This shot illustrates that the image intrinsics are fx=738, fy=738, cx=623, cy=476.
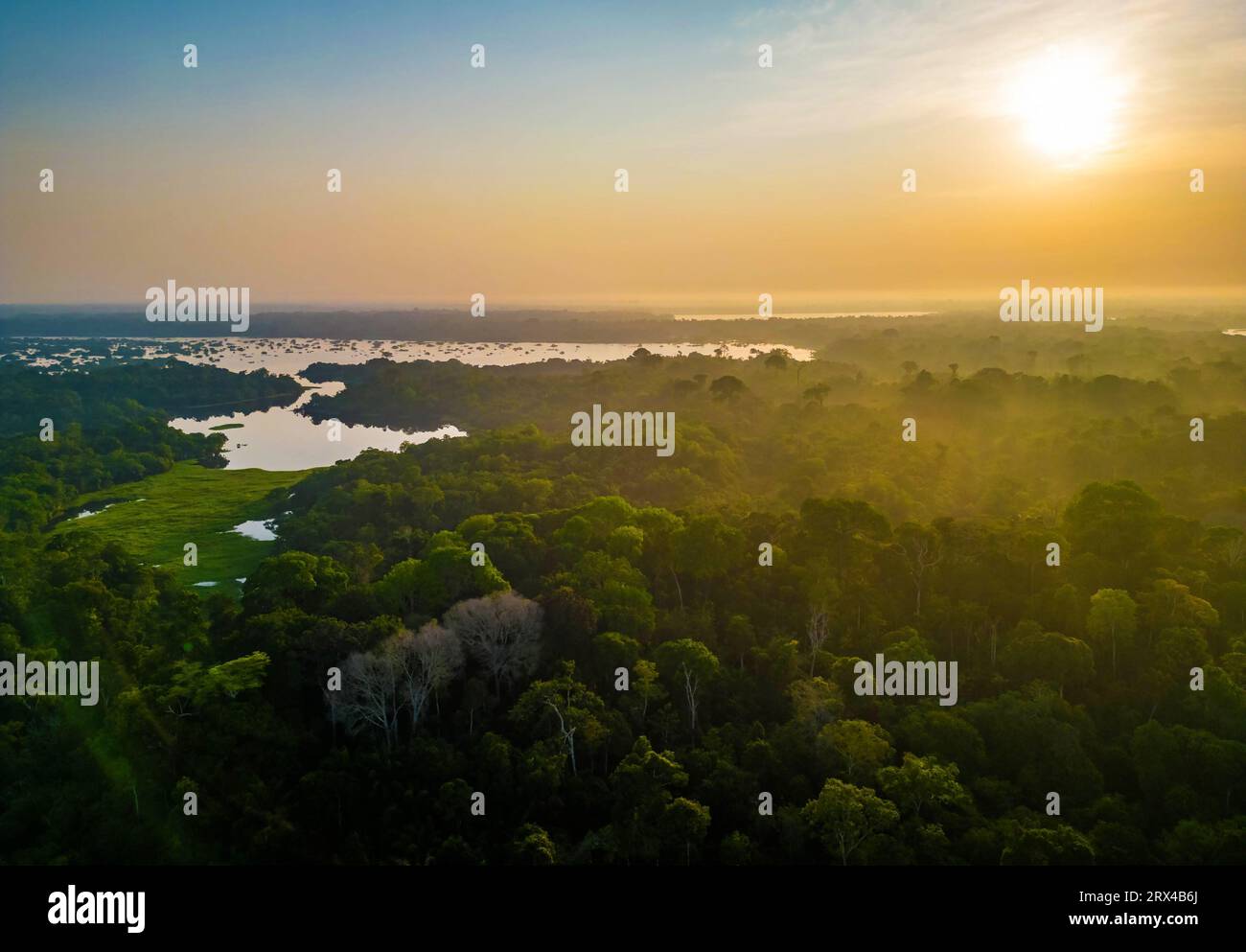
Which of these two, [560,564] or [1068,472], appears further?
[1068,472]

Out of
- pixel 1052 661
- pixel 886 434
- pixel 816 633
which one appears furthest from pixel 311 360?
pixel 1052 661

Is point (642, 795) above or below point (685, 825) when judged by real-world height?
above

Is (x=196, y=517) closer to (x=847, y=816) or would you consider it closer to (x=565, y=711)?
(x=565, y=711)

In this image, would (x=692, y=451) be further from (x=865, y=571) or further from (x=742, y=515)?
(x=865, y=571)

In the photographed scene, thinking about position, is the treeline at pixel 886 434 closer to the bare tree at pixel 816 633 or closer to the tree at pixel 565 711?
the bare tree at pixel 816 633

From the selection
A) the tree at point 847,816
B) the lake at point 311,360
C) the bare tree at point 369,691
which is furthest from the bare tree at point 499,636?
the lake at point 311,360
